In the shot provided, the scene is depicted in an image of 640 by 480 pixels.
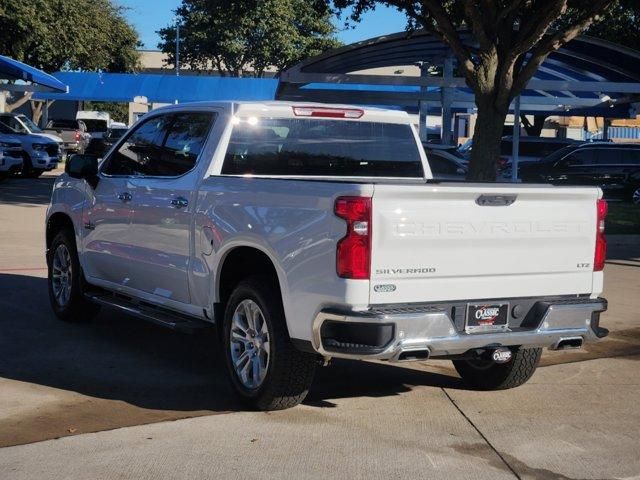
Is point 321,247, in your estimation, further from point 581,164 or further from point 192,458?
point 581,164

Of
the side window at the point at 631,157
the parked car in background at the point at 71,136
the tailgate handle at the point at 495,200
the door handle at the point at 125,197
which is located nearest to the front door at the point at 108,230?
the door handle at the point at 125,197

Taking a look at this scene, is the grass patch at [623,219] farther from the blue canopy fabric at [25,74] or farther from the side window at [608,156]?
the blue canopy fabric at [25,74]

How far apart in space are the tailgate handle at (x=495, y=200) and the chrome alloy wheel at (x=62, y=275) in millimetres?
4538

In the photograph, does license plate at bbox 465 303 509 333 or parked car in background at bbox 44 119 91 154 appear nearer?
license plate at bbox 465 303 509 333

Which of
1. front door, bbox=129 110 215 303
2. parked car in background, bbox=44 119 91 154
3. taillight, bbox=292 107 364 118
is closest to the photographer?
front door, bbox=129 110 215 303

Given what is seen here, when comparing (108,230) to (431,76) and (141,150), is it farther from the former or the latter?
(431,76)

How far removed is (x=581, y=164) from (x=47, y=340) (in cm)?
2106

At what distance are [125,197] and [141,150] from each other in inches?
17.8

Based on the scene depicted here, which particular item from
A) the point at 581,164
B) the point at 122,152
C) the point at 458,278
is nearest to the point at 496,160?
the point at 581,164

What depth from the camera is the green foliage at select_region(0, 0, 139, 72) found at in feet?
132


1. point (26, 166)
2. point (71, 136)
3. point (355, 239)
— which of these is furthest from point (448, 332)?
point (71, 136)

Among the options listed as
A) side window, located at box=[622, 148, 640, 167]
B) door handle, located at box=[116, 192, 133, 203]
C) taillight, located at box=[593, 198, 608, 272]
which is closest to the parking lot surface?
taillight, located at box=[593, 198, 608, 272]

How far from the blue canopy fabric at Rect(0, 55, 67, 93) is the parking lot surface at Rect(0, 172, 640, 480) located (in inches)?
1031

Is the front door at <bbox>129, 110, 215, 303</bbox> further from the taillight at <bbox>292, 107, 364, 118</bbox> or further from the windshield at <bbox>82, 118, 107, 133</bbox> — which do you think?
the windshield at <bbox>82, 118, 107, 133</bbox>
